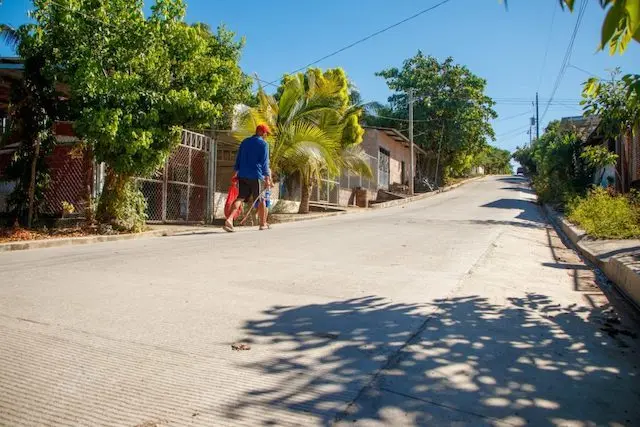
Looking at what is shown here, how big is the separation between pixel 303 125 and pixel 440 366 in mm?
13435

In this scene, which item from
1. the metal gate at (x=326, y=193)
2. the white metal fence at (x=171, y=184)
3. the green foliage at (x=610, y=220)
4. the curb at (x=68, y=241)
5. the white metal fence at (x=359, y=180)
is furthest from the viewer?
the white metal fence at (x=359, y=180)

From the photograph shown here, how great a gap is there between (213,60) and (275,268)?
5.89m

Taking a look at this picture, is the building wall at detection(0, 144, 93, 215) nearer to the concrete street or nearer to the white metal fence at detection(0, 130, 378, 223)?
the white metal fence at detection(0, 130, 378, 223)

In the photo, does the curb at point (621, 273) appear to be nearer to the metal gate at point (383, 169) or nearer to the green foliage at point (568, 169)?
the green foliage at point (568, 169)

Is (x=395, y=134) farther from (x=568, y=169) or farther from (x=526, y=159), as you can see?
(x=526, y=159)

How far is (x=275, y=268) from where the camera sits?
5227 mm

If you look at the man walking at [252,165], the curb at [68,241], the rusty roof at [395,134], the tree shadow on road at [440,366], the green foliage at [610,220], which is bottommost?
the tree shadow on road at [440,366]

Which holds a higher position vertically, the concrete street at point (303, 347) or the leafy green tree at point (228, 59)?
the leafy green tree at point (228, 59)

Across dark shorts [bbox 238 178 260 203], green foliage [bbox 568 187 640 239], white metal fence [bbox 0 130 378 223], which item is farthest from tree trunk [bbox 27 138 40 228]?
green foliage [bbox 568 187 640 239]

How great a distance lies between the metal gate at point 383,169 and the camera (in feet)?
107

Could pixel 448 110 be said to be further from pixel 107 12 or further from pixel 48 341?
pixel 48 341

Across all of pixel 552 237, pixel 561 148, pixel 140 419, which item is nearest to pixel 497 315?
pixel 140 419

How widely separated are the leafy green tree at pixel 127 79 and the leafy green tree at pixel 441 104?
29.2 m

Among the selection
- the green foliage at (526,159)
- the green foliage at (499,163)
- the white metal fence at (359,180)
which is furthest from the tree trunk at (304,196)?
the green foliage at (499,163)
